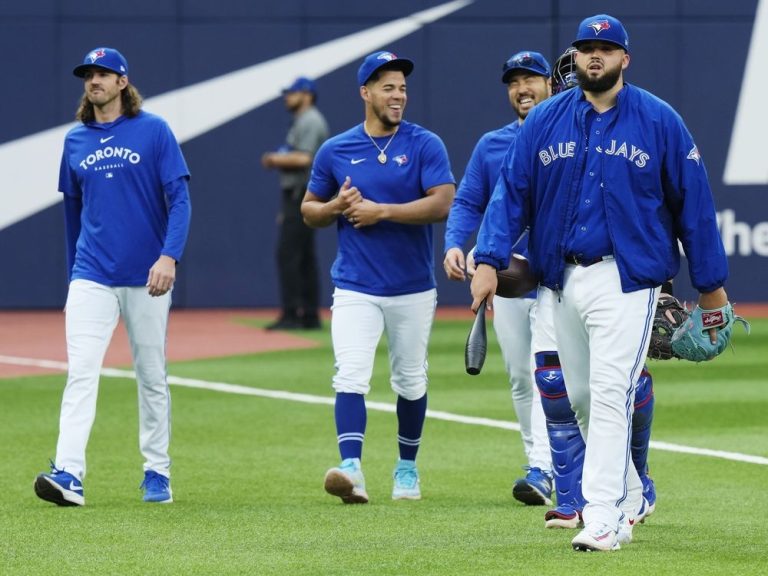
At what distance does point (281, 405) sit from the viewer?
41.7 feet

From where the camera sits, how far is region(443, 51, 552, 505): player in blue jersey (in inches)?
337

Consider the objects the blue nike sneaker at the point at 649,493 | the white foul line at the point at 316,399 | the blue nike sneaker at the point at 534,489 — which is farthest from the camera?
the white foul line at the point at 316,399

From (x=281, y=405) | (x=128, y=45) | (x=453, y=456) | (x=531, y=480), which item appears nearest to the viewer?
(x=531, y=480)

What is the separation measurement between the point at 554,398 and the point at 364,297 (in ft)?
5.38

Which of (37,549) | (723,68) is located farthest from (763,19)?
(37,549)

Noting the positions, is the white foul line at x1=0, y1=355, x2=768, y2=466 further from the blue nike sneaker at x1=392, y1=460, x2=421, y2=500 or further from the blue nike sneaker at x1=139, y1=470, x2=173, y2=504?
the blue nike sneaker at x1=139, y1=470, x2=173, y2=504

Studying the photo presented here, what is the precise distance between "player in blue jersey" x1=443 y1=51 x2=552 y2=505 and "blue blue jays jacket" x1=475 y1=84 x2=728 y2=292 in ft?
4.97

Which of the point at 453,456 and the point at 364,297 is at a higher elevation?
the point at 364,297

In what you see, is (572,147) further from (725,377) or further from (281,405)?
(725,377)

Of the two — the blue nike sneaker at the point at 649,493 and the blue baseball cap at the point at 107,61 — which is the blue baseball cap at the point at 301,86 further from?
the blue nike sneaker at the point at 649,493

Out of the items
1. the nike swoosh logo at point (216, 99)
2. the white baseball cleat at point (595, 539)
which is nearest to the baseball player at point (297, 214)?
the nike swoosh logo at point (216, 99)

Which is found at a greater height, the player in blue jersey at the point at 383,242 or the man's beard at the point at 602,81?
the man's beard at the point at 602,81

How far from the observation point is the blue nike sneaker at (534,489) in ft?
27.4

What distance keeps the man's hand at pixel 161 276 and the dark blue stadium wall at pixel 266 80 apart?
1313 centimetres
